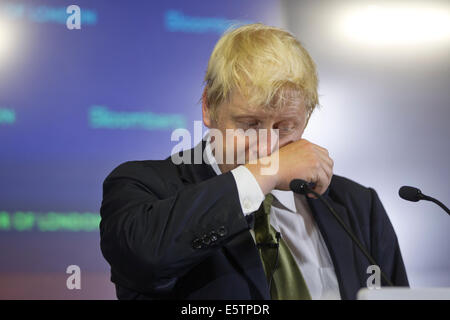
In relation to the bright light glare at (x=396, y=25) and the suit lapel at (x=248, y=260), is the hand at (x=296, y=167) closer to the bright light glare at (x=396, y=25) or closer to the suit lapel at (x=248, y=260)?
the suit lapel at (x=248, y=260)

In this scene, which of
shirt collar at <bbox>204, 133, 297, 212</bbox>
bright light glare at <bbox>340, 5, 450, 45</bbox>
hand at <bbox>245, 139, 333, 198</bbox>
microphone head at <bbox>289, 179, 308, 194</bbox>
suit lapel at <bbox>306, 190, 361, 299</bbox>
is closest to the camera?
microphone head at <bbox>289, 179, 308, 194</bbox>

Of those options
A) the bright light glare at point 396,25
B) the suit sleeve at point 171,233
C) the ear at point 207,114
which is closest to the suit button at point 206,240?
the suit sleeve at point 171,233

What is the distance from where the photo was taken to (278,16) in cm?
250

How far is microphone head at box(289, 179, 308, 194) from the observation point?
1252mm

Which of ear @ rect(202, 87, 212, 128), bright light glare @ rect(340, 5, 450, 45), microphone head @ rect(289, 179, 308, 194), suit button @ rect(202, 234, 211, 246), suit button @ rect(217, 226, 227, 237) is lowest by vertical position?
suit button @ rect(202, 234, 211, 246)

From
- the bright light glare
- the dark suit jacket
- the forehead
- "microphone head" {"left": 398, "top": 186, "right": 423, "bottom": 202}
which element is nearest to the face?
the forehead

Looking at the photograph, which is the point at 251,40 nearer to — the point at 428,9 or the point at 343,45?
the point at 343,45

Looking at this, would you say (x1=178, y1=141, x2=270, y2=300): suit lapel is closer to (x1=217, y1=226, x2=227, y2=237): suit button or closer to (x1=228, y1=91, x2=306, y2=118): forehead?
(x1=217, y1=226, x2=227, y2=237): suit button

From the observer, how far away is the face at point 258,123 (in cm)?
151

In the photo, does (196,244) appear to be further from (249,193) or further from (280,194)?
(280,194)

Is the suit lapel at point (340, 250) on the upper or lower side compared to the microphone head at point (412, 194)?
lower

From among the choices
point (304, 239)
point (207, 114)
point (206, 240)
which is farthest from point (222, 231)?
point (207, 114)

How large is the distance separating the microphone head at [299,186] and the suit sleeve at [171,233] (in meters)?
0.12

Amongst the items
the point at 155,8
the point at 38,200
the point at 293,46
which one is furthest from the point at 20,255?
the point at 293,46
